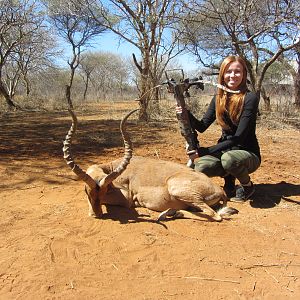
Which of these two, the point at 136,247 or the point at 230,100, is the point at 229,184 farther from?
the point at 136,247

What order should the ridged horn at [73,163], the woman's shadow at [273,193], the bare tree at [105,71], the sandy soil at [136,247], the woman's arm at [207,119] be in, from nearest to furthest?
the sandy soil at [136,247], the ridged horn at [73,163], the woman's shadow at [273,193], the woman's arm at [207,119], the bare tree at [105,71]

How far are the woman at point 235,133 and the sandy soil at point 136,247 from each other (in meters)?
0.52

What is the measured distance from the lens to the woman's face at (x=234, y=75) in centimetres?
493

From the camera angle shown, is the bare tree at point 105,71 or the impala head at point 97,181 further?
the bare tree at point 105,71

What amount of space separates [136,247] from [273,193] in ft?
8.93

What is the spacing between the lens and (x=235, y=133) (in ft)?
16.6

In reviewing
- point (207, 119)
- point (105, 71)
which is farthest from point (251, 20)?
point (105, 71)

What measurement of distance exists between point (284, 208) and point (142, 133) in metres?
5.93

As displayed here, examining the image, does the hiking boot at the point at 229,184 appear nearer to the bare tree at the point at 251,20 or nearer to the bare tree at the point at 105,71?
the bare tree at the point at 251,20

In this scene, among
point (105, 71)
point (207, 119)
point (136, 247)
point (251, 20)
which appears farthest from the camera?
point (105, 71)

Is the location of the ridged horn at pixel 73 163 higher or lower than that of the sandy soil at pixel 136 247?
higher

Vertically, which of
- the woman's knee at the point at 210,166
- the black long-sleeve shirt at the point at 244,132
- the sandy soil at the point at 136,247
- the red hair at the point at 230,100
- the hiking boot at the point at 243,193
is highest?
the red hair at the point at 230,100

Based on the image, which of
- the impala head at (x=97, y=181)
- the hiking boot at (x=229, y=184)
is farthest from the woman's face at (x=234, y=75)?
the impala head at (x=97, y=181)

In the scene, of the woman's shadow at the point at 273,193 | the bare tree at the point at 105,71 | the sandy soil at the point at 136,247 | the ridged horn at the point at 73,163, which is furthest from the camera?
the bare tree at the point at 105,71
